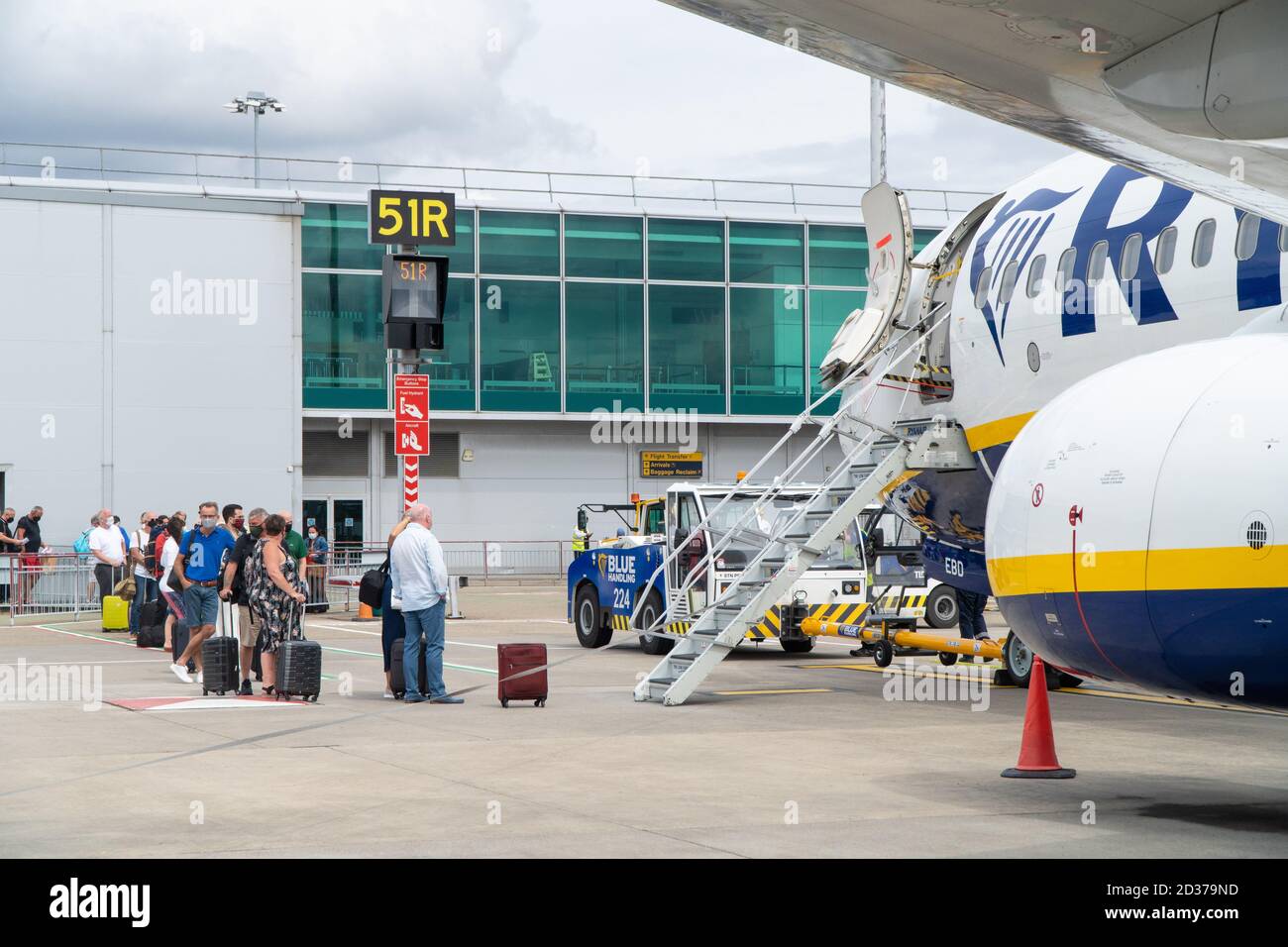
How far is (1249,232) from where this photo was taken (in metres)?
11.5

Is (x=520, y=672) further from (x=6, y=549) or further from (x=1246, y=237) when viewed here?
(x=6, y=549)

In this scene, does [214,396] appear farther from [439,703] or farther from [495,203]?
[439,703]

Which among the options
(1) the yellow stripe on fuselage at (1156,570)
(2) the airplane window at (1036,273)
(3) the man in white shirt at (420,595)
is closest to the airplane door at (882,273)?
(2) the airplane window at (1036,273)

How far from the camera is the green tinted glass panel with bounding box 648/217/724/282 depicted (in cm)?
4653

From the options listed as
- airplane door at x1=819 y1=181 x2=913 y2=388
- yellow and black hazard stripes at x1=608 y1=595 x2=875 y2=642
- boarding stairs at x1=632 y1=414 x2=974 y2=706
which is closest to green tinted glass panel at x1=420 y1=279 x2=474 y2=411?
yellow and black hazard stripes at x1=608 y1=595 x2=875 y2=642

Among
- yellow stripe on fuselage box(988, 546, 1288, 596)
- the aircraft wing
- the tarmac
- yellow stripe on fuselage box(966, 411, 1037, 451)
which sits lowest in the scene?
the tarmac

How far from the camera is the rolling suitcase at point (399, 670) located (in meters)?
15.6

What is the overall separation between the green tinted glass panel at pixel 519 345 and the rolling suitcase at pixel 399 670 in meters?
29.8

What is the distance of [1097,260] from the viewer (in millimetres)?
13172

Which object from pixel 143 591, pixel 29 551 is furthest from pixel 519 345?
pixel 143 591

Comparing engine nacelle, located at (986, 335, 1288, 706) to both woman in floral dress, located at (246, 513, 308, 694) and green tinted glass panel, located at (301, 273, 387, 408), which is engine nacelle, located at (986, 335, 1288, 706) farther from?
green tinted glass panel, located at (301, 273, 387, 408)

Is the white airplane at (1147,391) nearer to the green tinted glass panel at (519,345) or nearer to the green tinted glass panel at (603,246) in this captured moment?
the green tinted glass panel at (519,345)

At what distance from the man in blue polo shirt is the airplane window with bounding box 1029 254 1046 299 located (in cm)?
894

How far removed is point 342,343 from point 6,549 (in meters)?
14.5
